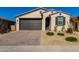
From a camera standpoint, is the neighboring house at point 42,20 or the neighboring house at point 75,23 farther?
the neighboring house at point 42,20

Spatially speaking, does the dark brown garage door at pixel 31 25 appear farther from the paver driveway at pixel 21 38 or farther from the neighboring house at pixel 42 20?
the paver driveway at pixel 21 38

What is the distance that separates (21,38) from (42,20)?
2.01 meters

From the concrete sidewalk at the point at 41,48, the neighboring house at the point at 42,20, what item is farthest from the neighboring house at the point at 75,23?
the concrete sidewalk at the point at 41,48

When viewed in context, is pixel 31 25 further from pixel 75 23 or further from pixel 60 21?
pixel 75 23

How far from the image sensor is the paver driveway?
1159cm

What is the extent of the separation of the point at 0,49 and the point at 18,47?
3.33ft

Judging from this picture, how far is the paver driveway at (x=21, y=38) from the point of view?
11.6 metres

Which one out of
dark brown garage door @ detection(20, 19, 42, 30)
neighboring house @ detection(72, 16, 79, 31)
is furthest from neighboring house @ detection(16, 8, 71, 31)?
neighboring house @ detection(72, 16, 79, 31)

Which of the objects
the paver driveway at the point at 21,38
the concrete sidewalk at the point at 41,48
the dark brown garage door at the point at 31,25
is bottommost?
the concrete sidewalk at the point at 41,48

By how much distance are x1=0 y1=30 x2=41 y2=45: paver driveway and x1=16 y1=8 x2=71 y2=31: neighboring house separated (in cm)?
51

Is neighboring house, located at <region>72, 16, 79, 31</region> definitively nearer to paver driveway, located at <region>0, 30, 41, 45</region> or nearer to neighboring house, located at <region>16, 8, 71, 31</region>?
neighboring house, located at <region>16, 8, 71, 31</region>

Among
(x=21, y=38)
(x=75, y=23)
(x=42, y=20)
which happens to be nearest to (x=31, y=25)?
(x=42, y=20)

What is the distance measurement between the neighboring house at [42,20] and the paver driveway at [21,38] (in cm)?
51
